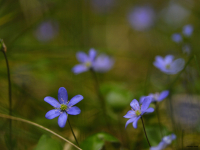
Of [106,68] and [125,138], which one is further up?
[106,68]

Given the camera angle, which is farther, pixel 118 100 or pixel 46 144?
pixel 118 100

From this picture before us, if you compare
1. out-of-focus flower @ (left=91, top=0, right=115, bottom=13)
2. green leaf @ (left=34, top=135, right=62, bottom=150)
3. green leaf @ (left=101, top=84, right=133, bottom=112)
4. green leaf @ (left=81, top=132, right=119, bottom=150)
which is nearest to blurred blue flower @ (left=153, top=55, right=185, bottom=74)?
green leaf @ (left=101, top=84, right=133, bottom=112)

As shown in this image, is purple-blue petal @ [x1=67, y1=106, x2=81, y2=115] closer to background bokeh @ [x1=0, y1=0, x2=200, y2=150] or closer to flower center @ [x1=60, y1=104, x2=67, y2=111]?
flower center @ [x1=60, y1=104, x2=67, y2=111]

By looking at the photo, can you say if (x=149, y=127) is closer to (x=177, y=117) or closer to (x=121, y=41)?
(x=177, y=117)

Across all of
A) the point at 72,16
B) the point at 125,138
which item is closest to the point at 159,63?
the point at 125,138

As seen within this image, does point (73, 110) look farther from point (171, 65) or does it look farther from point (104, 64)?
point (104, 64)

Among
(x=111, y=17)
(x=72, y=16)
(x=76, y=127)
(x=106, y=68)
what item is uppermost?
(x=111, y=17)

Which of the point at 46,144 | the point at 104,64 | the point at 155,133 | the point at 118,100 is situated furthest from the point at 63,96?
the point at 104,64

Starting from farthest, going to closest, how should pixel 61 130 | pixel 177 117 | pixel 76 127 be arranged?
pixel 61 130
pixel 76 127
pixel 177 117
